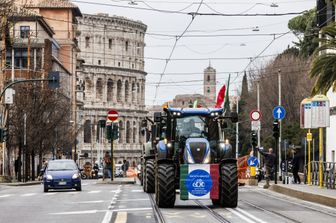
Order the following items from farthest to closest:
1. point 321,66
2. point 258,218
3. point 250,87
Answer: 1. point 250,87
2. point 321,66
3. point 258,218

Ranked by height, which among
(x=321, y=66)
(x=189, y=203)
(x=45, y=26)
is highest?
(x=45, y=26)

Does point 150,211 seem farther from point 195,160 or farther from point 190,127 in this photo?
point 190,127

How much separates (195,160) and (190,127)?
199 cm

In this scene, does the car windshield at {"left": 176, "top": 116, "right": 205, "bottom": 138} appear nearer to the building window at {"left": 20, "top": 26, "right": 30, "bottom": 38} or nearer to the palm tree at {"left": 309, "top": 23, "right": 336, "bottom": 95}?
the palm tree at {"left": 309, "top": 23, "right": 336, "bottom": 95}

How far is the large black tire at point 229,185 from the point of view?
83.5ft

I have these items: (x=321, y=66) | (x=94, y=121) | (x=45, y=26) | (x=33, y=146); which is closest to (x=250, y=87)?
(x=45, y=26)

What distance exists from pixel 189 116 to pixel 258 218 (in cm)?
647

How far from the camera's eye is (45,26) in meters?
110

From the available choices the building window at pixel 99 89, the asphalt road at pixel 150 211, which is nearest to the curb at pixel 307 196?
the asphalt road at pixel 150 211

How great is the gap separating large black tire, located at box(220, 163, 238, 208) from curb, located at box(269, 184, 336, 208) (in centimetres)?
337

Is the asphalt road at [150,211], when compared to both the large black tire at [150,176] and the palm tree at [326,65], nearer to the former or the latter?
the large black tire at [150,176]

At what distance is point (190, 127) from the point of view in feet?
90.3

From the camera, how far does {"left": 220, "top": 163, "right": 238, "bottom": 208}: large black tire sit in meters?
25.4

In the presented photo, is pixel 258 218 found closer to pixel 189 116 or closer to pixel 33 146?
pixel 189 116
